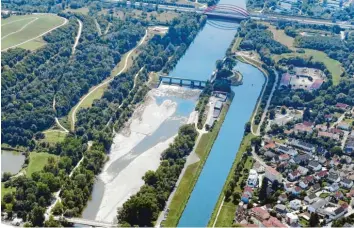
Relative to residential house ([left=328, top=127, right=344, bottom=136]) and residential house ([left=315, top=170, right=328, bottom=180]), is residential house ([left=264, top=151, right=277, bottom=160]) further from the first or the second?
residential house ([left=328, top=127, right=344, bottom=136])

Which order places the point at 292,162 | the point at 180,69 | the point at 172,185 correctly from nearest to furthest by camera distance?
the point at 172,185
the point at 292,162
the point at 180,69

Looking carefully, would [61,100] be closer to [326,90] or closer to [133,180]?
[133,180]

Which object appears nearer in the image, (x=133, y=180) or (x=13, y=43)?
(x=133, y=180)

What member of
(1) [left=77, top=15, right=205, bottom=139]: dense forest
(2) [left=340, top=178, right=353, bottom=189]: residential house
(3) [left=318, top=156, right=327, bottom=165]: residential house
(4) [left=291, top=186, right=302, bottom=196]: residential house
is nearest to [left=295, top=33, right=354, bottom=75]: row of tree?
(1) [left=77, top=15, right=205, bottom=139]: dense forest

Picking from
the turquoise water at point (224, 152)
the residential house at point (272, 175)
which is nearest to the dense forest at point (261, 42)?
the turquoise water at point (224, 152)

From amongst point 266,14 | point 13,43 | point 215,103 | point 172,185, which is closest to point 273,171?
point 172,185

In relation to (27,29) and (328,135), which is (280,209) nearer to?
(328,135)

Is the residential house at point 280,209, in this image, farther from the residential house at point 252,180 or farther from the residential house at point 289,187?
the residential house at point 252,180
